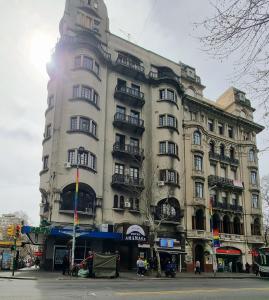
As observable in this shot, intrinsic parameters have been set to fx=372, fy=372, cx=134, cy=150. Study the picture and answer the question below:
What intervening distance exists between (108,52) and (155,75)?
6386 mm

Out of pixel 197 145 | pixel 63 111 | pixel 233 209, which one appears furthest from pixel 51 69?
pixel 233 209

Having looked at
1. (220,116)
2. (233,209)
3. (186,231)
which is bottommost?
(186,231)

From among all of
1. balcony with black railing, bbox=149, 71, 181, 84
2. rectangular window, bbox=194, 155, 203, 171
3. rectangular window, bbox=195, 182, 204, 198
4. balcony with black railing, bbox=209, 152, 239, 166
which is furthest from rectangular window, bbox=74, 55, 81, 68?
balcony with black railing, bbox=209, 152, 239, 166

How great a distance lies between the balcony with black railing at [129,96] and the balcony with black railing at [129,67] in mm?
1933

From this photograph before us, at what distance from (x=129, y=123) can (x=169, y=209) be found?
399 inches

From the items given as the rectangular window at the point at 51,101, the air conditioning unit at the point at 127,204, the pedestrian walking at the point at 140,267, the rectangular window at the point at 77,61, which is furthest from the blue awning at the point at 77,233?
the rectangular window at the point at 77,61

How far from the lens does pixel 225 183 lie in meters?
47.0

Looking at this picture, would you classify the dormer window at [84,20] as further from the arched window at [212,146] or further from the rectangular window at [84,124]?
the arched window at [212,146]

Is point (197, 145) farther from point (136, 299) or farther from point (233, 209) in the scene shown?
point (136, 299)

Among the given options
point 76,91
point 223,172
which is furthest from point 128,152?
point 223,172

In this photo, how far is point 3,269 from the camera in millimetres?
36312

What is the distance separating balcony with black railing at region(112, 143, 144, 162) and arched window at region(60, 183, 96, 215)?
213 inches

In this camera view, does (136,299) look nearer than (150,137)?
Yes

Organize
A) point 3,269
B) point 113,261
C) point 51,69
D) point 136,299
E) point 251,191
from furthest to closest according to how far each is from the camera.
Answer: point 251,191
point 51,69
point 3,269
point 113,261
point 136,299
